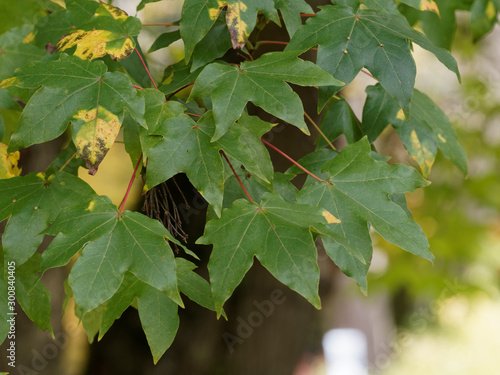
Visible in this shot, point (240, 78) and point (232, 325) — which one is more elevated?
point (240, 78)

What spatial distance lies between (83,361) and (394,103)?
2033mm

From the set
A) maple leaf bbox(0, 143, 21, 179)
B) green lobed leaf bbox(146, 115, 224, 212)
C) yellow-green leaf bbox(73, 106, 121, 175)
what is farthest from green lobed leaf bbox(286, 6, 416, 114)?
maple leaf bbox(0, 143, 21, 179)

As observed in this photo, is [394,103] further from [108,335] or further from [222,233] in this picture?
[108,335]

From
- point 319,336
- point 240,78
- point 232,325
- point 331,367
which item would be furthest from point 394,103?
point 319,336

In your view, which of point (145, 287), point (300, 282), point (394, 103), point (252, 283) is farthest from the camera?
point (252, 283)

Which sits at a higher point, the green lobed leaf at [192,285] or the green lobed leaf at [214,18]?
the green lobed leaf at [214,18]

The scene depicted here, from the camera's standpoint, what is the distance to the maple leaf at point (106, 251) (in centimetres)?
74

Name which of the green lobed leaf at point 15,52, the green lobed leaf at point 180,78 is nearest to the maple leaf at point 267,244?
the green lobed leaf at point 180,78

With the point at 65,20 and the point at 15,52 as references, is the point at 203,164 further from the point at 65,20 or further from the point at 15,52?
the point at 15,52

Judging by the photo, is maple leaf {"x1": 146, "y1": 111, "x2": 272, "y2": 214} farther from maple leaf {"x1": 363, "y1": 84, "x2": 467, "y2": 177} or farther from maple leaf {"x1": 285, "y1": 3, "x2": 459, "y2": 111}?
maple leaf {"x1": 363, "y1": 84, "x2": 467, "y2": 177}

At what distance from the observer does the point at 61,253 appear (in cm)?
77

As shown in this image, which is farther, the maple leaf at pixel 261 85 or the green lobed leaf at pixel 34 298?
the green lobed leaf at pixel 34 298

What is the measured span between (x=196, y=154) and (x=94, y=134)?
0.16 m

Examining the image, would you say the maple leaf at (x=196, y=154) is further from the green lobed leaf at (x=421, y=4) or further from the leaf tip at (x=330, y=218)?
the green lobed leaf at (x=421, y=4)
